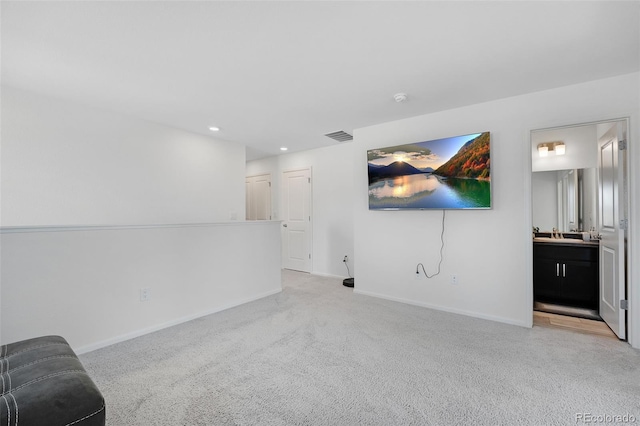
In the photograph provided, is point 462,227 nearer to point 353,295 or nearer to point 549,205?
point 353,295

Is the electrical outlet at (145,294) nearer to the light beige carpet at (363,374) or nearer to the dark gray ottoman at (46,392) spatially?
the light beige carpet at (363,374)

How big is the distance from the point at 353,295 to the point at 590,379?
2464 millimetres

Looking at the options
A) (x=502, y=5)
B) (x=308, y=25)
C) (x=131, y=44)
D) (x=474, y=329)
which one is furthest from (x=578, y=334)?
(x=131, y=44)

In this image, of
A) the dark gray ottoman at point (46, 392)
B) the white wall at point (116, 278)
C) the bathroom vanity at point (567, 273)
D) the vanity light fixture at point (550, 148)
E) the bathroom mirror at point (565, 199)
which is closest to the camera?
the dark gray ottoman at point (46, 392)

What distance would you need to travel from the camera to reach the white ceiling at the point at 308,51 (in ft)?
5.61

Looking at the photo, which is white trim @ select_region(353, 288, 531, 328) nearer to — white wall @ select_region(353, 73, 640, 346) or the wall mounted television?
white wall @ select_region(353, 73, 640, 346)

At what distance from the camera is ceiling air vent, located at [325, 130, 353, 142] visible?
4.32 m

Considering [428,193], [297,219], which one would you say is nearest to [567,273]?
[428,193]

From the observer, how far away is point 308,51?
6.95ft

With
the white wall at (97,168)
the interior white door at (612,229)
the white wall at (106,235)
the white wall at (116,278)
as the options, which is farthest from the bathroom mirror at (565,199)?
the white wall at (97,168)

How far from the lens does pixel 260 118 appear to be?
361 cm

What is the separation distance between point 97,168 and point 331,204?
11.0 feet

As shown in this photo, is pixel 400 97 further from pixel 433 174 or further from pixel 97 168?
pixel 97 168

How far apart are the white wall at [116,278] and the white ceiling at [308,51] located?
1.38 m
